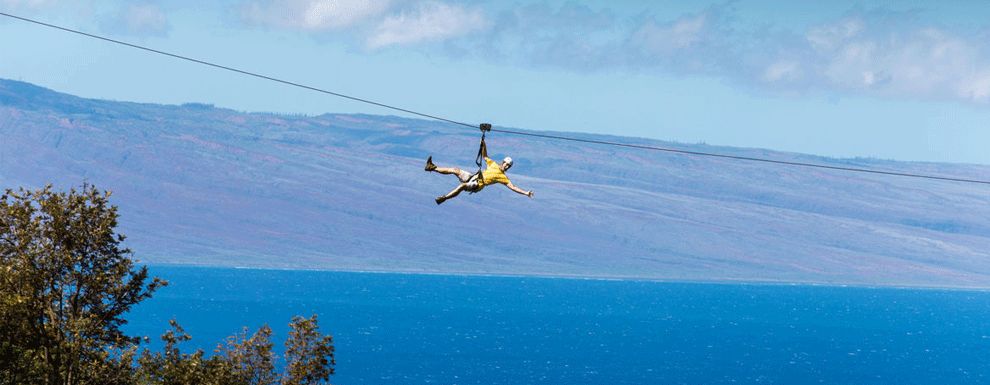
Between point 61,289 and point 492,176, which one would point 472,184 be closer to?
point 492,176

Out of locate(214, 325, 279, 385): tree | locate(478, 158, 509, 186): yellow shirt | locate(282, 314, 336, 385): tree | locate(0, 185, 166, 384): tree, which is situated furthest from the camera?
locate(214, 325, 279, 385): tree

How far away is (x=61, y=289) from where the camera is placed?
28.8 m

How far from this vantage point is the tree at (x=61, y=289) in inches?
1091

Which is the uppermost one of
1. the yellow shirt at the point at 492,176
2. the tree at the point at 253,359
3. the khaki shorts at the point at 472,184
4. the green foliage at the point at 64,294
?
the yellow shirt at the point at 492,176

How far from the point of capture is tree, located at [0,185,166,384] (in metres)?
27.7

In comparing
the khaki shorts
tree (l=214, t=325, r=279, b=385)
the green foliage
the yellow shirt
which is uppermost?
the yellow shirt

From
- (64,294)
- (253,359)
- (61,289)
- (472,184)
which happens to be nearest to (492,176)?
(472,184)

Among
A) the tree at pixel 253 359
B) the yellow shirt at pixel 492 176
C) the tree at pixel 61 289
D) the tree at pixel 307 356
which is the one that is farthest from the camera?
the tree at pixel 253 359

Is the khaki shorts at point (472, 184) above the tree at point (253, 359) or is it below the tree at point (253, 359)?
above

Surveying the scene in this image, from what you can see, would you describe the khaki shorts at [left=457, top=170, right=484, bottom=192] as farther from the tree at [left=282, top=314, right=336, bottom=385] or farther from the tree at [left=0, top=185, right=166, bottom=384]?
the tree at [left=282, top=314, right=336, bottom=385]

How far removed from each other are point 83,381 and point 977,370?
178 m

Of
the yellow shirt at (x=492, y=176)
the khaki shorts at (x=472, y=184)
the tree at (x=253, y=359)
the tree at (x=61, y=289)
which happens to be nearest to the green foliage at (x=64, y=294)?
the tree at (x=61, y=289)

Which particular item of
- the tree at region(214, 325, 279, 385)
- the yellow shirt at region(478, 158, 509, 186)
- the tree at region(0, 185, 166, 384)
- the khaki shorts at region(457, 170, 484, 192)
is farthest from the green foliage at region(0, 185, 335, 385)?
the yellow shirt at region(478, 158, 509, 186)

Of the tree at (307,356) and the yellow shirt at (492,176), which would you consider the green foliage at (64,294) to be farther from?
the yellow shirt at (492,176)
